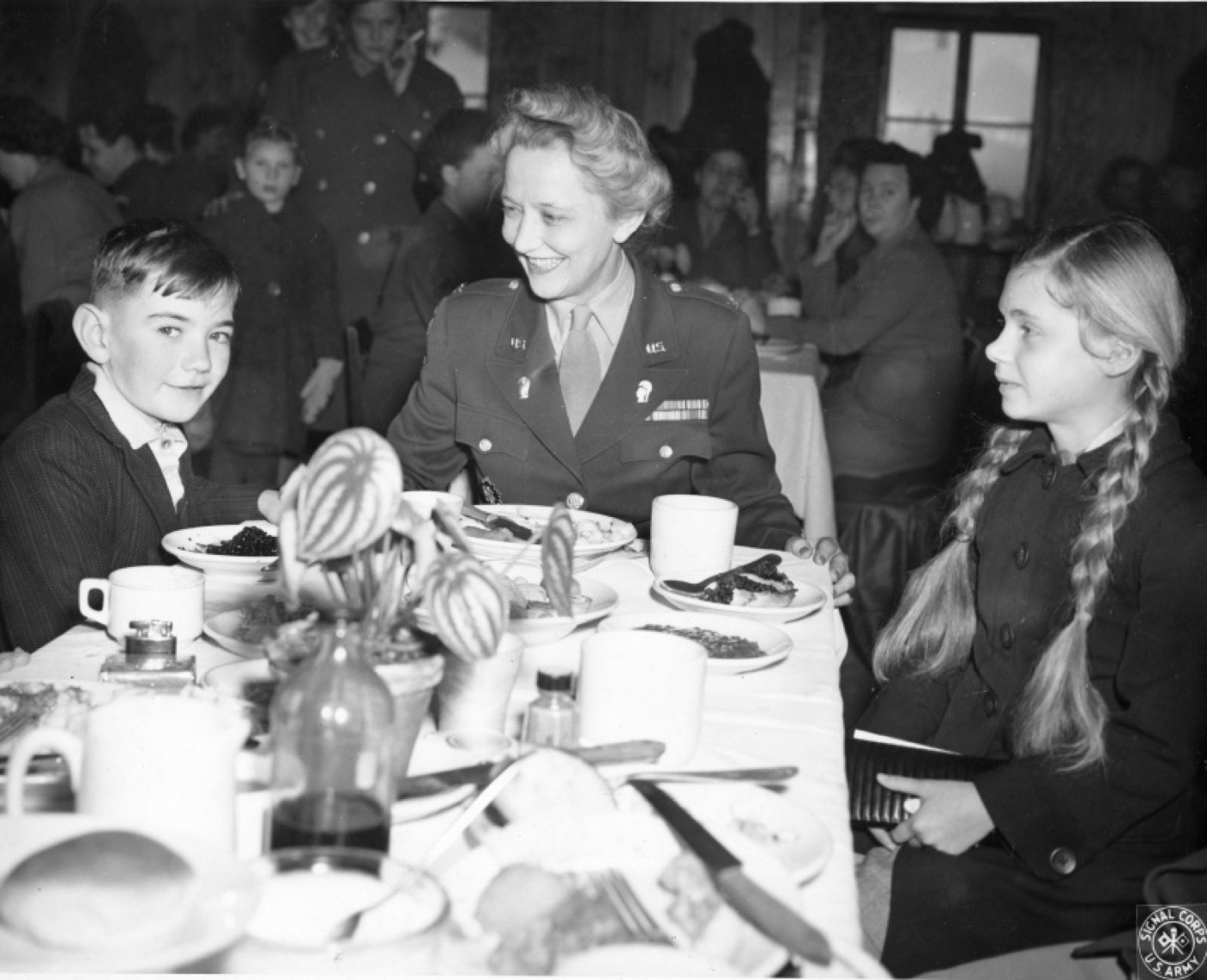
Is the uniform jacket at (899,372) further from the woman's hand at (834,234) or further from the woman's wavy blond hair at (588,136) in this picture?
the woman's wavy blond hair at (588,136)

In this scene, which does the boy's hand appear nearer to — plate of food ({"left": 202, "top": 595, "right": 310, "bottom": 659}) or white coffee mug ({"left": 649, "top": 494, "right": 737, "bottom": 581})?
white coffee mug ({"left": 649, "top": 494, "right": 737, "bottom": 581})

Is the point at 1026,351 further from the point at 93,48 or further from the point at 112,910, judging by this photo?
the point at 93,48

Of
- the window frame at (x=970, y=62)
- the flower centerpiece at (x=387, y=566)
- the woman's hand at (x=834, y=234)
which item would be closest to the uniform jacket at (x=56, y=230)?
the woman's hand at (x=834, y=234)

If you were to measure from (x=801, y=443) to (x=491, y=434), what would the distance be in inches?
68.8

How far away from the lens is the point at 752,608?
5.32 ft

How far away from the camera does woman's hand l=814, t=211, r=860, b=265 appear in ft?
19.0

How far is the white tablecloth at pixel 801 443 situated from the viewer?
3869mm

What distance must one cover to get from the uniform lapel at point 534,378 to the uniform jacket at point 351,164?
3171mm

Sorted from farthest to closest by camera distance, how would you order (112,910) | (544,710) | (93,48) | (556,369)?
(93,48)
(556,369)
(544,710)
(112,910)

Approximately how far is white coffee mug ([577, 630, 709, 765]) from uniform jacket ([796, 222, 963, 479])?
334 cm

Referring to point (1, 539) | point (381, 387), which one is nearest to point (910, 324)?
point (381, 387)

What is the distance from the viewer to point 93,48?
6.82 meters

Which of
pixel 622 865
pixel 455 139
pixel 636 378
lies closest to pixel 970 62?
pixel 455 139

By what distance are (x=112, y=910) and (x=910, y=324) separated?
4.01 metres
